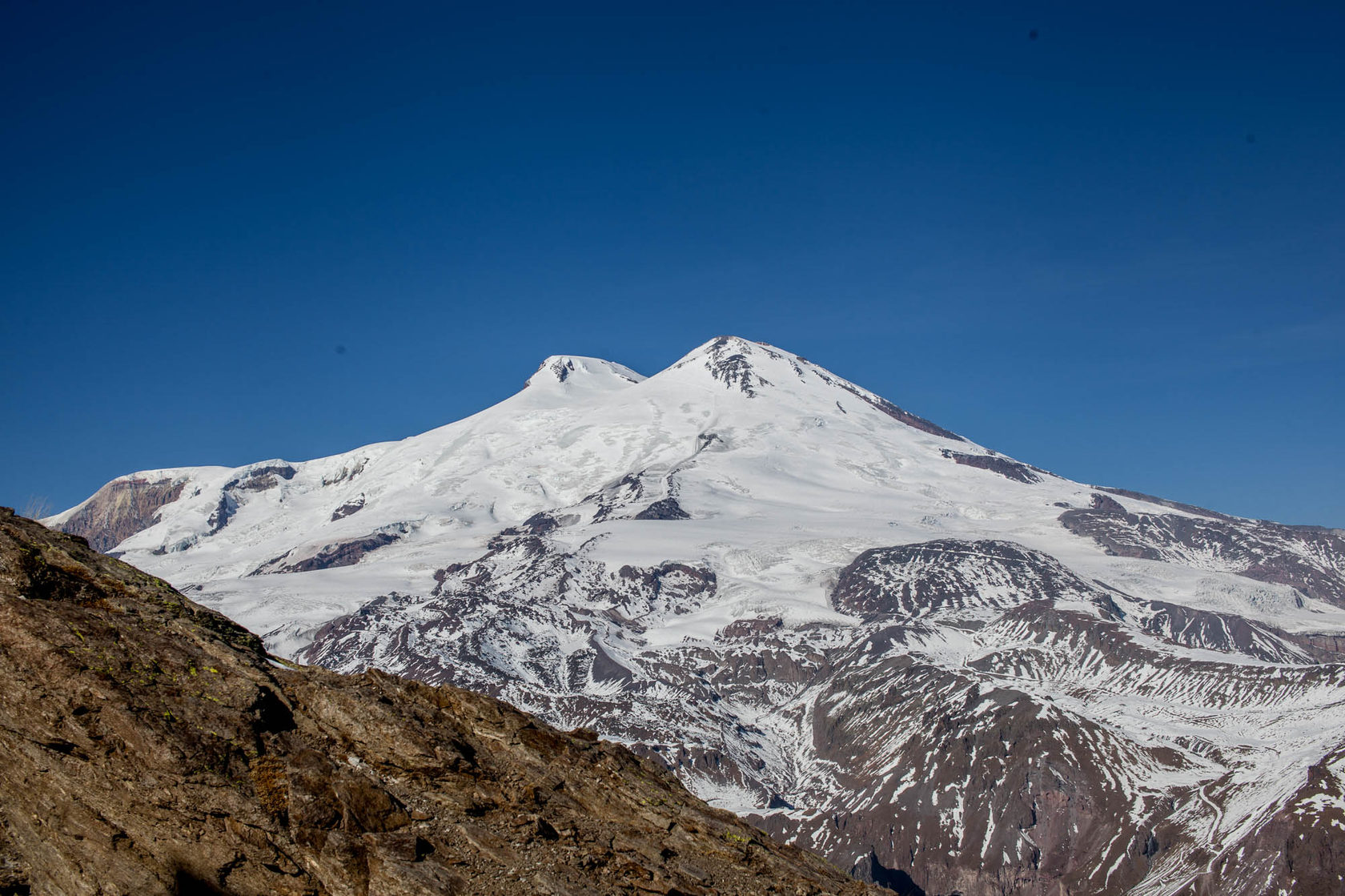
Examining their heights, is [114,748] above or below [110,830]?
above

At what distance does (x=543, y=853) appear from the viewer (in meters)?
23.0

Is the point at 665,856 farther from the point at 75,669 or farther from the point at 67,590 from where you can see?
the point at 67,590

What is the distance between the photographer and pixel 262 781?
71.4ft

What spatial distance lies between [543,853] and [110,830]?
331 inches

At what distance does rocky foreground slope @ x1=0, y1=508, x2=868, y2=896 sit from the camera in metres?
20.1

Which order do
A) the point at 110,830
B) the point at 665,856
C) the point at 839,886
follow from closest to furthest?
the point at 110,830 < the point at 665,856 < the point at 839,886

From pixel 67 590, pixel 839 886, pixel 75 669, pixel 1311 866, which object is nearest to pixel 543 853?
pixel 839 886

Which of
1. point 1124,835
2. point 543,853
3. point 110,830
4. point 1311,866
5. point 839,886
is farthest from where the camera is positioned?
point 1124,835

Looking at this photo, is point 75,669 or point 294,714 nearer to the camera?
point 75,669

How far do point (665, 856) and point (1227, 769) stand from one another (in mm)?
206162

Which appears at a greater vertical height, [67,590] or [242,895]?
[67,590]

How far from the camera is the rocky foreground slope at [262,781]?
20.1 m

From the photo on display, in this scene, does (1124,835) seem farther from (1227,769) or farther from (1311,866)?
(1311,866)

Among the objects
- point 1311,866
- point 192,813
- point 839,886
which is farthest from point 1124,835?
point 192,813
